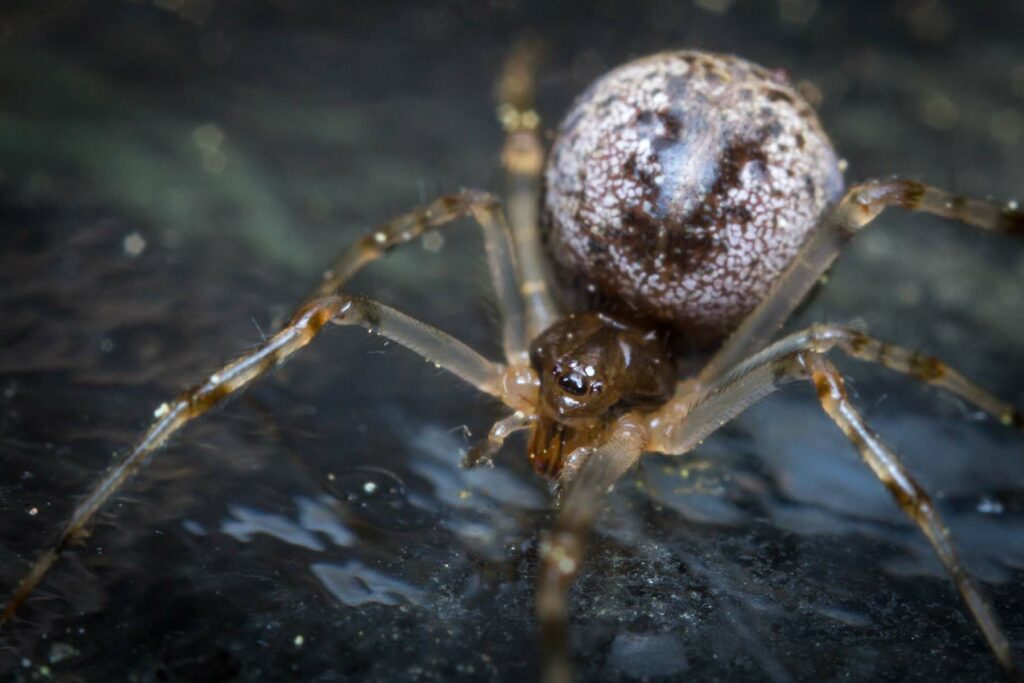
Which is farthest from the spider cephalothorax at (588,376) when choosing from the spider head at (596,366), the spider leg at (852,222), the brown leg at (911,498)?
the brown leg at (911,498)

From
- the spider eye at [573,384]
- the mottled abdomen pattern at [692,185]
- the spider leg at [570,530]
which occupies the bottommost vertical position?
the spider leg at [570,530]

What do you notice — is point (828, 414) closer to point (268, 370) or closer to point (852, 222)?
point (852, 222)

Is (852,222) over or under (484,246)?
over

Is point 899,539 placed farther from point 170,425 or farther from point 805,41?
point 805,41

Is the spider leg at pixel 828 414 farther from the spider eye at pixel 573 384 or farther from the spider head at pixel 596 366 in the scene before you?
the spider eye at pixel 573 384

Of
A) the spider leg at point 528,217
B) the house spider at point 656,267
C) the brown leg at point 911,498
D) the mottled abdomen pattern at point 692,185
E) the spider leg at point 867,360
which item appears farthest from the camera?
the spider leg at point 528,217

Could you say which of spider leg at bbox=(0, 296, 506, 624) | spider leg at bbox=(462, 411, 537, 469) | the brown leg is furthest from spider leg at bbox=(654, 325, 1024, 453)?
spider leg at bbox=(0, 296, 506, 624)

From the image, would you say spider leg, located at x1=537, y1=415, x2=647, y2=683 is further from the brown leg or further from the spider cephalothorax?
the brown leg

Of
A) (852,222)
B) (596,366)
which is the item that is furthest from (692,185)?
(596,366)
